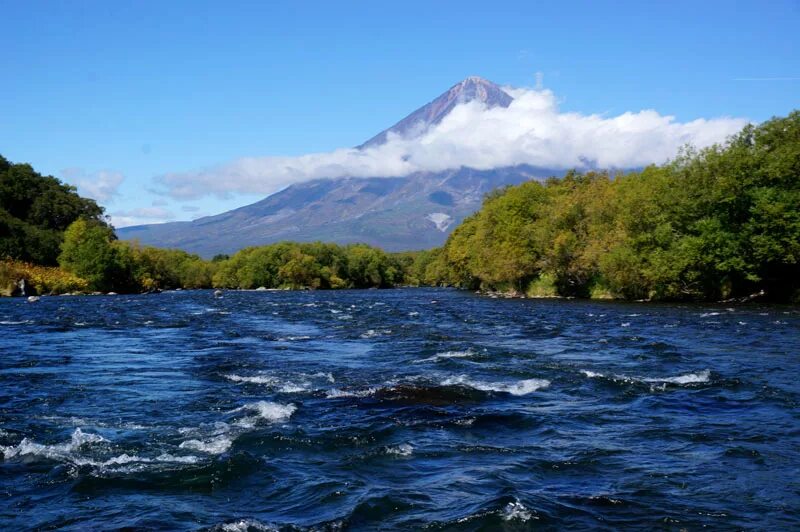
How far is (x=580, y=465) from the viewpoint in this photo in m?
11.3

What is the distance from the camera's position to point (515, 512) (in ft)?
29.8

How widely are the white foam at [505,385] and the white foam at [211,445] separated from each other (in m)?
7.33

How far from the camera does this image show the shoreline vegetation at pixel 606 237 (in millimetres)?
52438

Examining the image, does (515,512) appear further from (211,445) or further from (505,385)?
(505,385)

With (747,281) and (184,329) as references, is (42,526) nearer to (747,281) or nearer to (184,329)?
(184,329)

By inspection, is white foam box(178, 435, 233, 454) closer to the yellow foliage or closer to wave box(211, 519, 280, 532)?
wave box(211, 519, 280, 532)

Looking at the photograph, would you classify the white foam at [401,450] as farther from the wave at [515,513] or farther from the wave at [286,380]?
the wave at [286,380]

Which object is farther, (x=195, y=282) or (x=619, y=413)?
(x=195, y=282)

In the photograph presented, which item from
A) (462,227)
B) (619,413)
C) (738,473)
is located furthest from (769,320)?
(462,227)

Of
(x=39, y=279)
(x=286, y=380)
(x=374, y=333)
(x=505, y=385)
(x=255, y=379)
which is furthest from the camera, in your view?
(x=39, y=279)

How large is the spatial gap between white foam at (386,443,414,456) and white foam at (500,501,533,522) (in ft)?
10.2

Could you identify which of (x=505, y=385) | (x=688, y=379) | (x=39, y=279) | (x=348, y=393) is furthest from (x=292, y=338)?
(x=39, y=279)

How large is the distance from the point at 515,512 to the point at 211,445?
623 cm

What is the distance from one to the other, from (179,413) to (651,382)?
12.7 m
